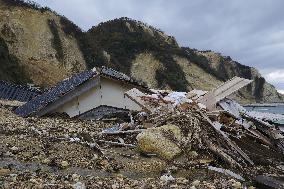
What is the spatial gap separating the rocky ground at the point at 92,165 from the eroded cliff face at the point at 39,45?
24952 mm

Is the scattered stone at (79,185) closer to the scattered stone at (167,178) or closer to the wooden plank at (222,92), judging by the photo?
the scattered stone at (167,178)

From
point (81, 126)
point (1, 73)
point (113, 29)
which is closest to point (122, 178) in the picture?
point (81, 126)

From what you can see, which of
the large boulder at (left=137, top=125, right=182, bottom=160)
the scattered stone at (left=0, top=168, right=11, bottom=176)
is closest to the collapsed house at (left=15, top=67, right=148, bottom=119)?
the large boulder at (left=137, top=125, right=182, bottom=160)

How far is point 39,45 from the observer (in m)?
38.6

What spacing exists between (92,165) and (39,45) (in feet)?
106

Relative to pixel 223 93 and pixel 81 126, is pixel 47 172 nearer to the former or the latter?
pixel 81 126

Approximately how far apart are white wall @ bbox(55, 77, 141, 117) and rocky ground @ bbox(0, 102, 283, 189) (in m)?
5.10

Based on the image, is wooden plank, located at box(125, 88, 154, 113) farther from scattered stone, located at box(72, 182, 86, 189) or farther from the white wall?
scattered stone, located at box(72, 182, 86, 189)

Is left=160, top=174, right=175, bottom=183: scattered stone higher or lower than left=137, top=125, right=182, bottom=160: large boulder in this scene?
lower

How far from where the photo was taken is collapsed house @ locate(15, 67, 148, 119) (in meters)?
14.5

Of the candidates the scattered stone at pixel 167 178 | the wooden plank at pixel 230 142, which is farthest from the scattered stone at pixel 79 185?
the wooden plank at pixel 230 142

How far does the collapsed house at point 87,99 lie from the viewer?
14.5 meters

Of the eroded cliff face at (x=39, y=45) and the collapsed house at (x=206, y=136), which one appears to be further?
the eroded cliff face at (x=39, y=45)

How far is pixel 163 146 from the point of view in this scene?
8297 mm
